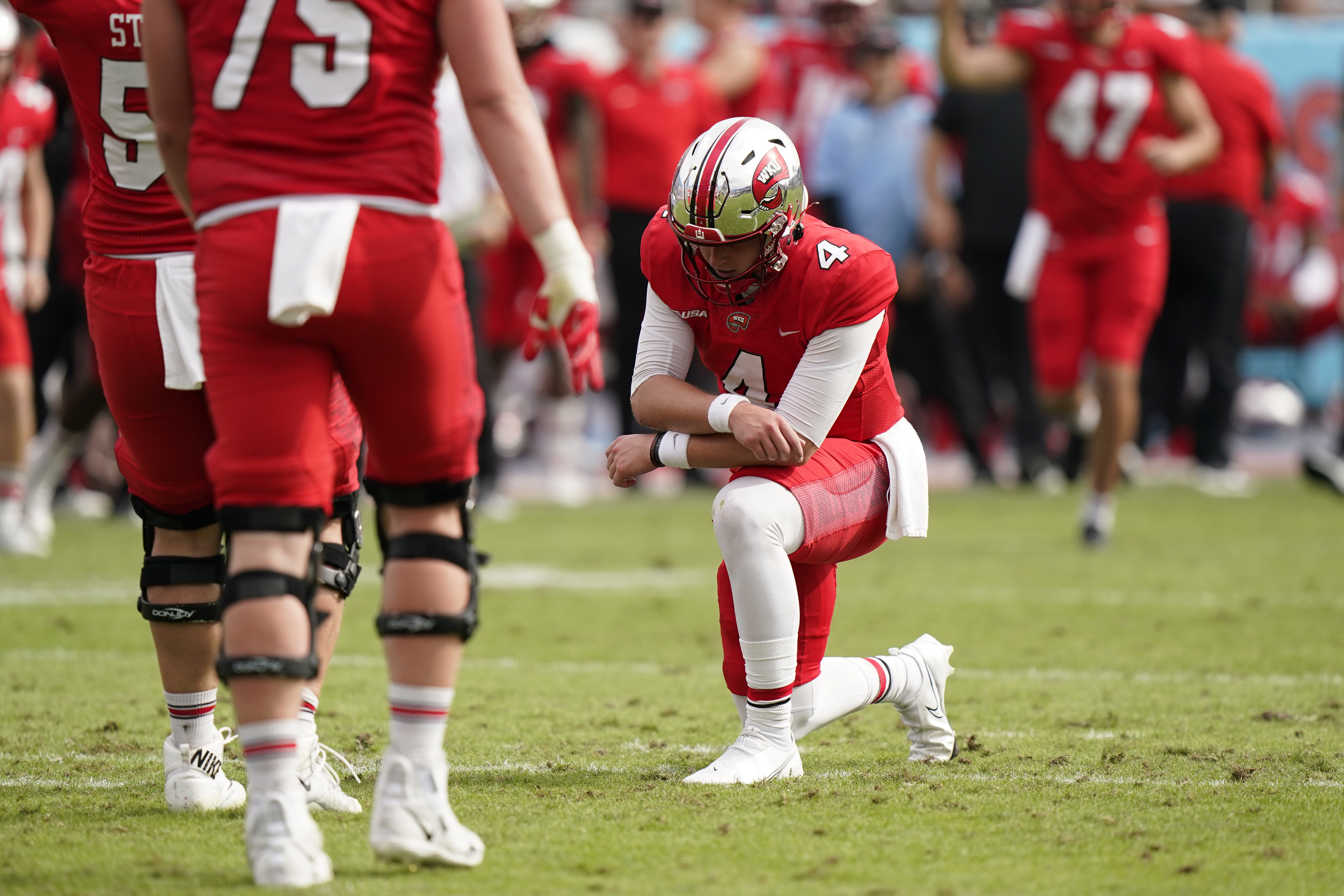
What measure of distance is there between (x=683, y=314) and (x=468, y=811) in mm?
1254

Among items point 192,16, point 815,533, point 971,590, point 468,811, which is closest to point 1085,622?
point 971,590

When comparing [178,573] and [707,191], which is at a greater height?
[707,191]

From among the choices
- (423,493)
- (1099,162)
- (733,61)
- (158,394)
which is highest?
(423,493)

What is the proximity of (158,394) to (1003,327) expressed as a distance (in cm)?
915

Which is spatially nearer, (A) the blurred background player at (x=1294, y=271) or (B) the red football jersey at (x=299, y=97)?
(B) the red football jersey at (x=299, y=97)

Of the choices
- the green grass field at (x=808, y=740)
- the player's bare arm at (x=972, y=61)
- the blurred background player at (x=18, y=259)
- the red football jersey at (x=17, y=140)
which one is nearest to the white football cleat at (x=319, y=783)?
the green grass field at (x=808, y=740)

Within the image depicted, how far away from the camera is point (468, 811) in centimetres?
358

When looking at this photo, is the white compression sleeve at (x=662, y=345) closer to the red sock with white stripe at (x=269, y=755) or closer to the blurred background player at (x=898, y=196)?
the red sock with white stripe at (x=269, y=755)

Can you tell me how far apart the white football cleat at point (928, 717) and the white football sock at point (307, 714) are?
1350mm

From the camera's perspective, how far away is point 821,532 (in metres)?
3.89

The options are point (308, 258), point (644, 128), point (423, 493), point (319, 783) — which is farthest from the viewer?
point (644, 128)

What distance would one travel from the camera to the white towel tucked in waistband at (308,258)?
288 cm

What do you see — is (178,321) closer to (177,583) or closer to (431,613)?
(177,583)

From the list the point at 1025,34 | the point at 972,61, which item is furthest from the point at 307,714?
the point at 1025,34
